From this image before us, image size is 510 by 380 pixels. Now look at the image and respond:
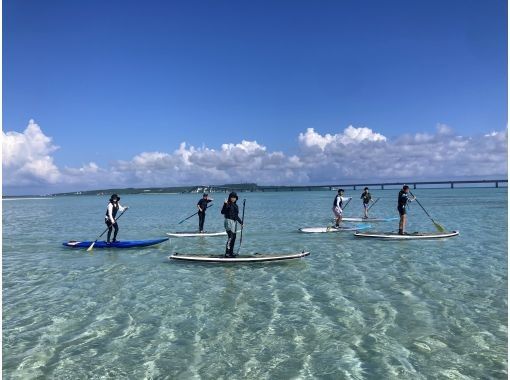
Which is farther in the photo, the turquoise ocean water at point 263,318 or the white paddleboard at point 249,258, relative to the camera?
the white paddleboard at point 249,258

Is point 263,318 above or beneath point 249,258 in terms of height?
beneath

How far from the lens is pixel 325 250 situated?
65.3 ft

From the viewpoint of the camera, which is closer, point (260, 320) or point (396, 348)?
point (396, 348)

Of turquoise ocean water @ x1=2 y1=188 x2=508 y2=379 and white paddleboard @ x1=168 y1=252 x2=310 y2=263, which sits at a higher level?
white paddleboard @ x1=168 y1=252 x2=310 y2=263

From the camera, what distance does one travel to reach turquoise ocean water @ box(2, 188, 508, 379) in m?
7.43

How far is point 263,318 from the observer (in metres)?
9.93

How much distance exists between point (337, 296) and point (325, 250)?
8.29m

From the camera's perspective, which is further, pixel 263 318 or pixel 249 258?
pixel 249 258

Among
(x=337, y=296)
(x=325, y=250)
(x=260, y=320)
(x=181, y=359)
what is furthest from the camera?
(x=325, y=250)

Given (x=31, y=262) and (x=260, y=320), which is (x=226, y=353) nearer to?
(x=260, y=320)

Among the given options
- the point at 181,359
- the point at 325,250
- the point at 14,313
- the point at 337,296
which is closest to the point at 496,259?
the point at 325,250

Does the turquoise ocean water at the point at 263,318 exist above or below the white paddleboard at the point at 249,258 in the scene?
below

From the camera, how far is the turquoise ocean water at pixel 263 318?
7.43 m

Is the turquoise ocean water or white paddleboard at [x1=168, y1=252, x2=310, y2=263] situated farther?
white paddleboard at [x1=168, y1=252, x2=310, y2=263]
